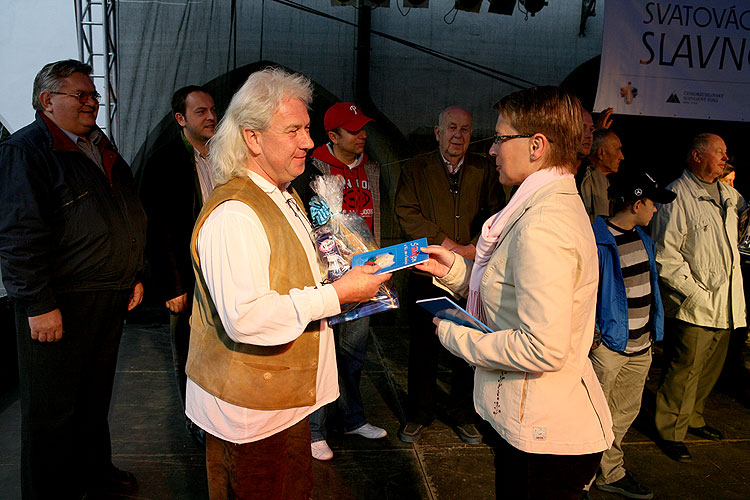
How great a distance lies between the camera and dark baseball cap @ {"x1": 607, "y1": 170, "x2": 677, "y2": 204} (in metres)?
3.06

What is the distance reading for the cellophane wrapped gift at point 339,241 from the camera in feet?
6.68

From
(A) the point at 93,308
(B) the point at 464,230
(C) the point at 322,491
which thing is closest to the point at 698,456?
(B) the point at 464,230

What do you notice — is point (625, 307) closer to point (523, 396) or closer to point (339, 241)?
point (523, 396)

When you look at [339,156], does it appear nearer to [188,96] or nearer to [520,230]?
[188,96]

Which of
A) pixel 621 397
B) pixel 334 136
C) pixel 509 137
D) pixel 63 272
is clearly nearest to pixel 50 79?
pixel 63 272

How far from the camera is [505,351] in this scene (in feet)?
5.34

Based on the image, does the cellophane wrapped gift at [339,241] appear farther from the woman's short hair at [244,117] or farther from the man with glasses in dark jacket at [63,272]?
the man with glasses in dark jacket at [63,272]

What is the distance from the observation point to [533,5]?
527 centimetres

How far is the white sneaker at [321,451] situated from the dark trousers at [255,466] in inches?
56.0

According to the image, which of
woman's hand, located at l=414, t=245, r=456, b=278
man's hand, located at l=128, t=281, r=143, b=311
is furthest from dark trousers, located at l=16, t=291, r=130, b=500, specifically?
woman's hand, located at l=414, t=245, r=456, b=278

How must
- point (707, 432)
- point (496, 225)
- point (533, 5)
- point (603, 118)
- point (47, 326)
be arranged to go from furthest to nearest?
point (533, 5) → point (603, 118) → point (707, 432) → point (47, 326) → point (496, 225)

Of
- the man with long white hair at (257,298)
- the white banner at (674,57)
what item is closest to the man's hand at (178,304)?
the man with long white hair at (257,298)

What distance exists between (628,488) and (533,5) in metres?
4.25

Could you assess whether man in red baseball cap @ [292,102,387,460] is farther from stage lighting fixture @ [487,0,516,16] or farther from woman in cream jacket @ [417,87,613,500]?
stage lighting fixture @ [487,0,516,16]
